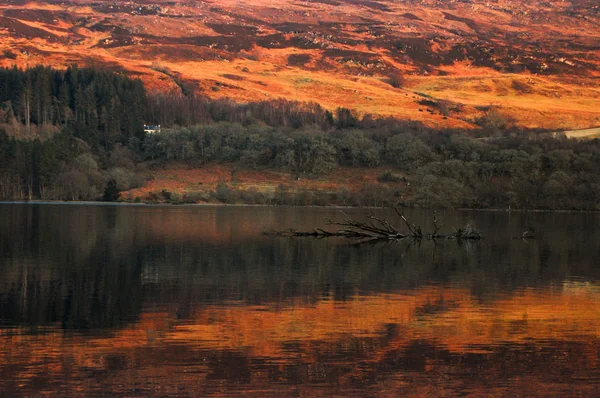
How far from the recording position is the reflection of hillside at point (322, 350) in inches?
734

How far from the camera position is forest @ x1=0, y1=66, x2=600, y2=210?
130250 mm

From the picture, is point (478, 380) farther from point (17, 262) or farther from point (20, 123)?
point (20, 123)

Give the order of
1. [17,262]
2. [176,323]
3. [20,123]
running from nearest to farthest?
[176,323], [17,262], [20,123]

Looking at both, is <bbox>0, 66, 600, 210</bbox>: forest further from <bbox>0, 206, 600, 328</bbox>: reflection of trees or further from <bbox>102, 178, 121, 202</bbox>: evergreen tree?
<bbox>0, 206, 600, 328</bbox>: reflection of trees

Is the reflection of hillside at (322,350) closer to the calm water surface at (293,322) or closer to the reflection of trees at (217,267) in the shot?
the calm water surface at (293,322)

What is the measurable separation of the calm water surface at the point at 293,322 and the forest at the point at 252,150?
3233 inches

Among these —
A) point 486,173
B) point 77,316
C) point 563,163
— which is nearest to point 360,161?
point 486,173

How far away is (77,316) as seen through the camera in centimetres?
2566

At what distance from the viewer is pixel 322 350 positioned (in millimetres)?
21625

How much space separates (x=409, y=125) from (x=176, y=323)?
16364 cm

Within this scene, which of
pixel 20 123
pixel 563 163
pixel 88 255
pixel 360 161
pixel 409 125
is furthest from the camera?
pixel 409 125

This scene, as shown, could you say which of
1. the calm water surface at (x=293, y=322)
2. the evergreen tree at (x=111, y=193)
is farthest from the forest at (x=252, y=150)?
the calm water surface at (x=293, y=322)

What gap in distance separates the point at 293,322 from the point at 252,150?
423ft

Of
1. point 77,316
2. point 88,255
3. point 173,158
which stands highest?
point 77,316
